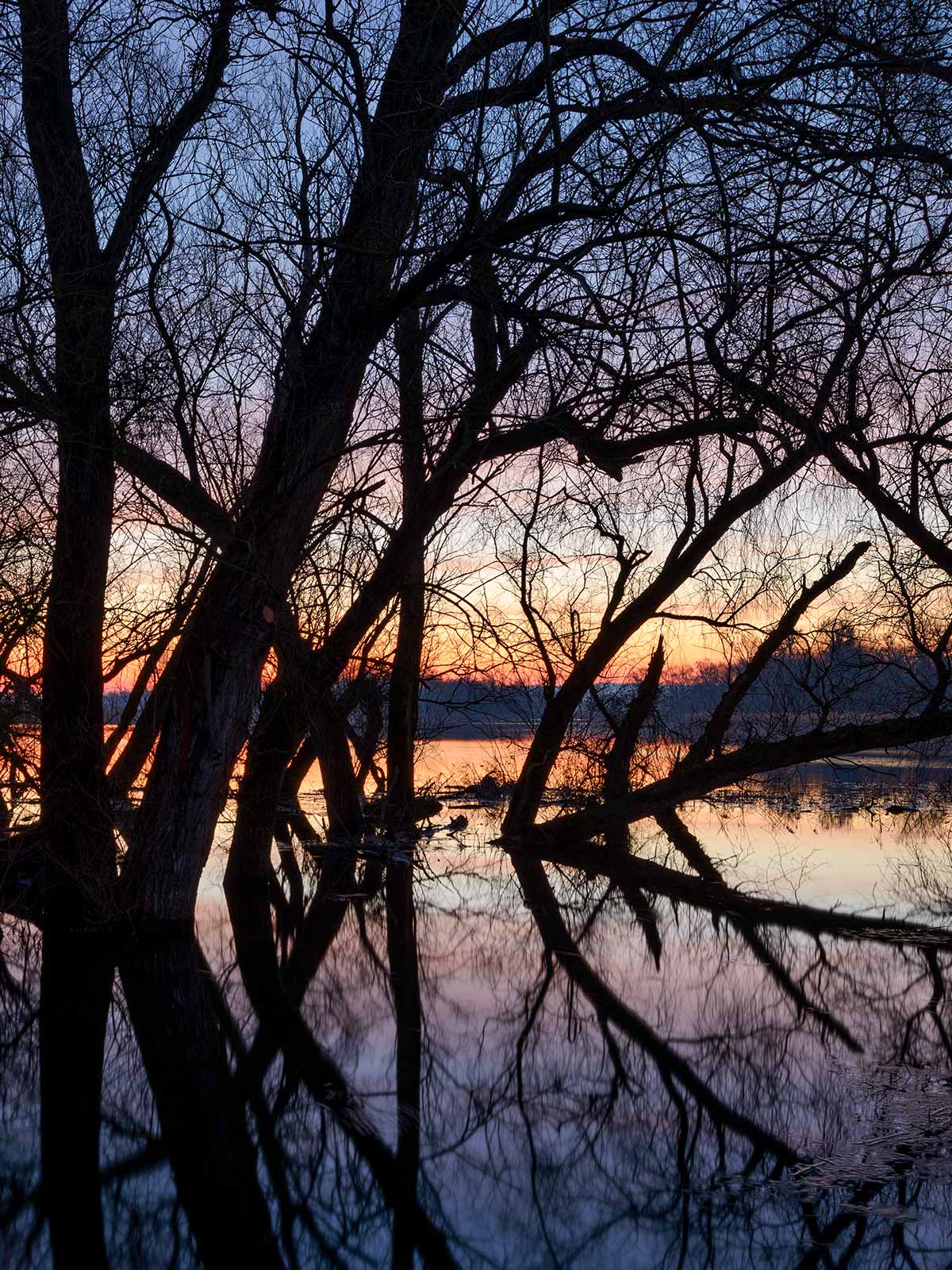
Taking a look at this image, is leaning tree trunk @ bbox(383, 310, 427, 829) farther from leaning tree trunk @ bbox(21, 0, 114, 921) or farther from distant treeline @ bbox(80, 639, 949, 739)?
leaning tree trunk @ bbox(21, 0, 114, 921)

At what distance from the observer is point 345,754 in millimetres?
11734

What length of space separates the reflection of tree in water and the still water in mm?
16

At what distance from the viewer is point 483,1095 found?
5.16 m

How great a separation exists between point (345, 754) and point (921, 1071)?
7.20 metres

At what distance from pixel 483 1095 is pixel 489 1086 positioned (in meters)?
0.12

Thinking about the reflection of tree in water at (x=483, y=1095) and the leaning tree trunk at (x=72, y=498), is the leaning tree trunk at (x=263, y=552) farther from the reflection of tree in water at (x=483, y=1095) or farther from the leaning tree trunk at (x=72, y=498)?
the reflection of tree in water at (x=483, y=1095)

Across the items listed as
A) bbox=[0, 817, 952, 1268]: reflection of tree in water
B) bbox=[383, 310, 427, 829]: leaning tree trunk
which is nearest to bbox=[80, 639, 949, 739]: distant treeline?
bbox=[383, 310, 427, 829]: leaning tree trunk

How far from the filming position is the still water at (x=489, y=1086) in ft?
12.5

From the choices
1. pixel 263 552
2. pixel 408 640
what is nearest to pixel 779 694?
pixel 408 640

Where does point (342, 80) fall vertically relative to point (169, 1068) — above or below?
above

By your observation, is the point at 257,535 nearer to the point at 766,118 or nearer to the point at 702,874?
the point at 766,118

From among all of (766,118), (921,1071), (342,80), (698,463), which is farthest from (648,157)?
(698,463)

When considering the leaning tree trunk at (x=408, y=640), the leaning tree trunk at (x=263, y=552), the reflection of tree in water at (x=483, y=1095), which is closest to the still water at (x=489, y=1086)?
the reflection of tree in water at (x=483, y=1095)

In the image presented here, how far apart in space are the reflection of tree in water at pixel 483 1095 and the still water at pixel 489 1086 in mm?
16
